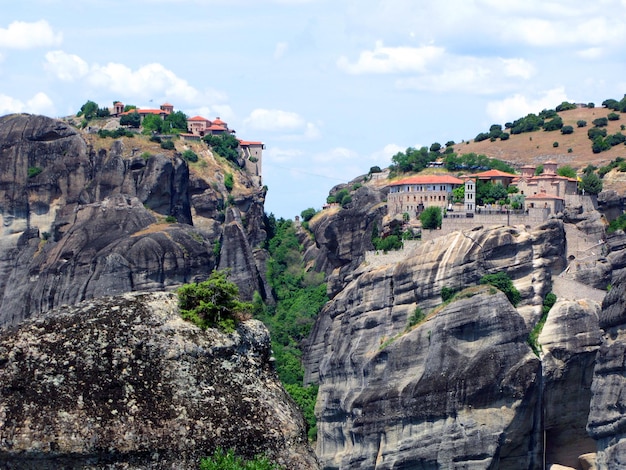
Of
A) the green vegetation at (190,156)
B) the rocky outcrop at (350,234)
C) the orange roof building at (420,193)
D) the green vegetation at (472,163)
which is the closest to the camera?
the orange roof building at (420,193)

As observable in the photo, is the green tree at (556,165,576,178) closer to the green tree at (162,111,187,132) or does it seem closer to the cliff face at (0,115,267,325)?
the cliff face at (0,115,267,325)

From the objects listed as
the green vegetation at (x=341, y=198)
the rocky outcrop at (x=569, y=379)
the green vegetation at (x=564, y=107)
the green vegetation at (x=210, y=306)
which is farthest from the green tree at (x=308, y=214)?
the green vegetation at (x=210, y=306)

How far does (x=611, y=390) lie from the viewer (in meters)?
106

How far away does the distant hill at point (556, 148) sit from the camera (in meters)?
157

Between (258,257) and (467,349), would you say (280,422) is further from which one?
(258,257)

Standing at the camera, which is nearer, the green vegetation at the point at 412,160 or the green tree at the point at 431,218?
the green tree at the point at 431,218

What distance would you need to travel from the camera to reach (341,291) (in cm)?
13925

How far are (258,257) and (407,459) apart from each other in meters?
53.2

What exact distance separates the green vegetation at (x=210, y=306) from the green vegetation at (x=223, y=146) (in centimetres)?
15145

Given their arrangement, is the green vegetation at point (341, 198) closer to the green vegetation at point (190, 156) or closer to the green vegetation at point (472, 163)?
the green vegetation at point (190, 156)

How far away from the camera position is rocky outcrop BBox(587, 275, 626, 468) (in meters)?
104

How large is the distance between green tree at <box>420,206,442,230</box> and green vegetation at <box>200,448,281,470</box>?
338 ft

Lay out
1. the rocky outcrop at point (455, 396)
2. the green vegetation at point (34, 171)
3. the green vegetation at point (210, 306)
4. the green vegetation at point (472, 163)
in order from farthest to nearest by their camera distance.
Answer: the green vegetation at point (34, 171)
the green vegetation at point (472, 163)
the rocky outcrop at point (455, 396)
the green vegetation at point (210, 306)

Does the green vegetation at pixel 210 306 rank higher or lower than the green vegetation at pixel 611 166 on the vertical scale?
lower
